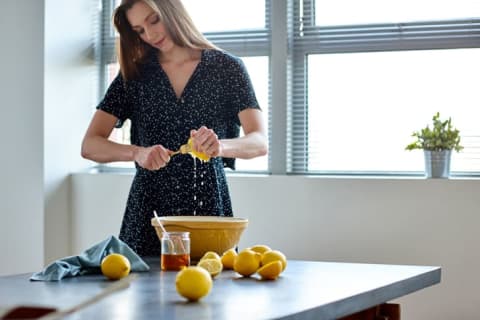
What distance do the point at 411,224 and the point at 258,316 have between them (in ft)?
7.17

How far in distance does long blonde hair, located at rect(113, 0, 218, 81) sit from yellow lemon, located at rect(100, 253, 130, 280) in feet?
3.15

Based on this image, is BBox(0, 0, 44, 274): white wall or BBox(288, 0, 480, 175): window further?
BBox(0, 0, 44, 274): white wall

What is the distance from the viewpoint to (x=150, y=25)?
111 inches

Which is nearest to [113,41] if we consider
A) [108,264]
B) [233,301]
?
[108,264]

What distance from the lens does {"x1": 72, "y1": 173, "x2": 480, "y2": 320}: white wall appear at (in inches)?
139

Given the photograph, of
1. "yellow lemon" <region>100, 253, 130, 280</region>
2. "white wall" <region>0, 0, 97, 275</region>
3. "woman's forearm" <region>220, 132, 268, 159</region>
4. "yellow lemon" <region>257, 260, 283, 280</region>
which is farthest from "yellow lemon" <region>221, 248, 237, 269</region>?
"white wall" <region>0, 0, 97, 275</region>

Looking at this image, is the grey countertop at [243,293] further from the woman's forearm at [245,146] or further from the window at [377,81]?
the window at [377,81]

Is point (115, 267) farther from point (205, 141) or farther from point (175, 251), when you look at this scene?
point (205, 141)

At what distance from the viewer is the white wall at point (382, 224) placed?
3539 mm

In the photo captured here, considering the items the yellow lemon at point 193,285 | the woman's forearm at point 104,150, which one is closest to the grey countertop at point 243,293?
the yellow lemon at point 193,285

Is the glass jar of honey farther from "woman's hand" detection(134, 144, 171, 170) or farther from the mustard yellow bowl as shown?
"woman's hand" detection(134, 144, 171, 170)

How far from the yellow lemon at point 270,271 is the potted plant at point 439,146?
172cm

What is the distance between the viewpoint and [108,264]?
2055 mm

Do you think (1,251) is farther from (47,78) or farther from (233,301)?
(233,301)
